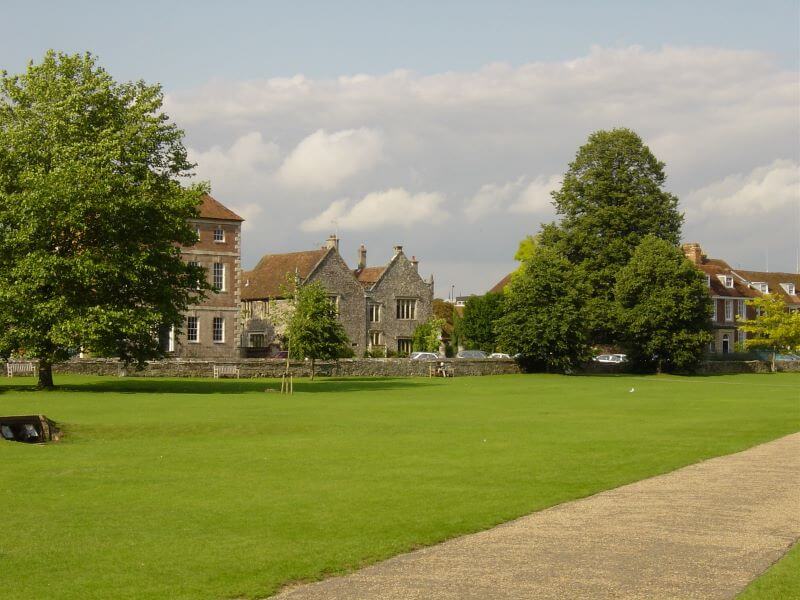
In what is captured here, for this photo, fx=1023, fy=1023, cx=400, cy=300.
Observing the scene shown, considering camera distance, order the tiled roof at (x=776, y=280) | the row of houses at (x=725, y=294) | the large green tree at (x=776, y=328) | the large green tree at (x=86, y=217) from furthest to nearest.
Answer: the tiled roof at (x=776, y=280)
the row of houses at (x=725, y=294)
the large green tree at (x=776, y=328)
the large green tree at (x=86, y=217)

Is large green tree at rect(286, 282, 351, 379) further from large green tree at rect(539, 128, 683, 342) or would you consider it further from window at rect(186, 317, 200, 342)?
large green tree at rect(539, 128, 683, 342)

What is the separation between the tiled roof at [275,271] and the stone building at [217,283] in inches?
389

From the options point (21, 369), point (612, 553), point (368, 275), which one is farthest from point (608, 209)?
point (612, 553)

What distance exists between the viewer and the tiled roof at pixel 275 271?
9093 centimetres

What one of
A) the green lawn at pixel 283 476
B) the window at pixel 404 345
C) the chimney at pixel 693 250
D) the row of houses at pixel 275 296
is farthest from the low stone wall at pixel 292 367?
the chimney at pixel 693 250

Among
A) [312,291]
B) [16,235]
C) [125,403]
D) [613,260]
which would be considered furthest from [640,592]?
[613,260]

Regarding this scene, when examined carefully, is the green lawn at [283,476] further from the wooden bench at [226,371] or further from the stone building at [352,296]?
the stone building at [352,296]

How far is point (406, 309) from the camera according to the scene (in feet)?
320

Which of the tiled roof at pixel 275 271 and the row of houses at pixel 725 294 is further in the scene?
the row of houses at pixel 725 294

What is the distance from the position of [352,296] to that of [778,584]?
8276 centimetres

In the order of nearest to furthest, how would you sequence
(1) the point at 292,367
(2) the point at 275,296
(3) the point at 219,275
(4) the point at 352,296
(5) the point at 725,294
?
(1) the point at 292,367, (3) the point at 219,275, (2) the point at 275,296, (4) the point at 352,296, (5) the point at 725,294

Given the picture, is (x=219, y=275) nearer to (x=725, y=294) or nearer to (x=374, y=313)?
(x=374, y=313)

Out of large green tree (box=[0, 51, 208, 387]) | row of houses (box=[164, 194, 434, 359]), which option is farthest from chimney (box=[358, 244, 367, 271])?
large green tree (box=[0, 51, 208, 387])

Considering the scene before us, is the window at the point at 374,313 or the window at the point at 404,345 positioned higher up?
the window at the point at 374,313
